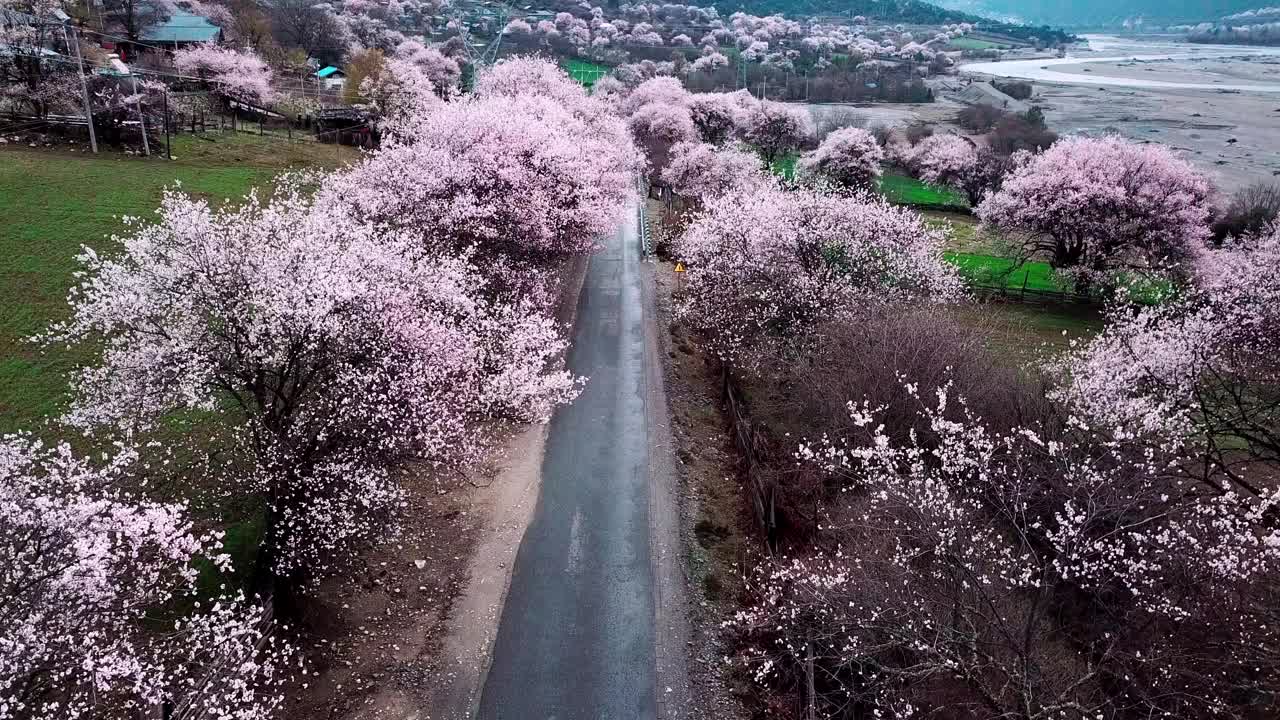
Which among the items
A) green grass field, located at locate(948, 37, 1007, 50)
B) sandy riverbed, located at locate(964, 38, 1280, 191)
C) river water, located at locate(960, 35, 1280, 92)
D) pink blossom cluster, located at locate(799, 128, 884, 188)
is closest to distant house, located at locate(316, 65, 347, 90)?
pink blossom cluster, located at locate(799, 128, 884, 188)

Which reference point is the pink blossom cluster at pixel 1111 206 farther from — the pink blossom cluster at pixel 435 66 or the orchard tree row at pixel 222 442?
the pink blossom cluster at pixel 435 66

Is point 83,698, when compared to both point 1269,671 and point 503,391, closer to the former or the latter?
point 503,391

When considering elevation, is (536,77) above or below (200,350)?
above

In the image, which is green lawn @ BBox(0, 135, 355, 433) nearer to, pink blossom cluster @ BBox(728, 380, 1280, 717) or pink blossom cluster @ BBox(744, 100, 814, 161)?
pink blossom cluster @ BBox(728, 380, 1280, 717)

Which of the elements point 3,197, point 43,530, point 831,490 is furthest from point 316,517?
point 3,197

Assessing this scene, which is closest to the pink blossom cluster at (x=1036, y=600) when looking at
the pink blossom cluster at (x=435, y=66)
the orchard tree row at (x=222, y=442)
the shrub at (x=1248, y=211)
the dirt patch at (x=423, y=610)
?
the dirt patch at (x=423, y=610)

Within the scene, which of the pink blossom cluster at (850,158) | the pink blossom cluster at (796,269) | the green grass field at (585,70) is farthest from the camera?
the green grass field at (585,70)
